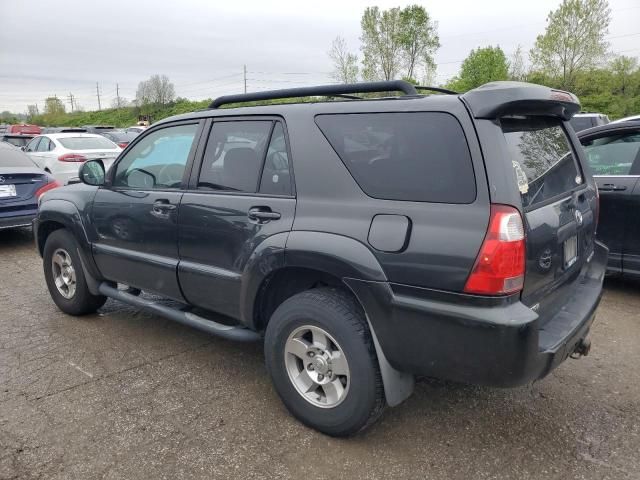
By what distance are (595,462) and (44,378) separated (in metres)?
3.35

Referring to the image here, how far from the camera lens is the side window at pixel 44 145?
41.9ft

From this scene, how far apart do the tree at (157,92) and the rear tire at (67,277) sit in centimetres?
6384

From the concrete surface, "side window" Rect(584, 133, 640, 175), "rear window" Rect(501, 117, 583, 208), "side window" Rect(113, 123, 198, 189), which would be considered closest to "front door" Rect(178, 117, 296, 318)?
"side window" Rect(113, 123, 198, 189)

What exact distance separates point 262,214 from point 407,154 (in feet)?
2.98

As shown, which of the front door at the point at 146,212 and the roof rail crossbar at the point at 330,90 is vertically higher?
the roof rail crossbar at the point at 330,90

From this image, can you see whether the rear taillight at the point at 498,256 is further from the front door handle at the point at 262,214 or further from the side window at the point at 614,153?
the side window at the point at 614,153

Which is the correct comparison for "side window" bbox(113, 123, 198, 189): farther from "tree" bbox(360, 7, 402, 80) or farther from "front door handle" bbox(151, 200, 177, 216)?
"tree" bbox(360, 7, 402, 80)

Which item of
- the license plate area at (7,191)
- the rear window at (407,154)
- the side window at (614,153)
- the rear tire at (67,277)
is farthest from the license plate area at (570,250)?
the license plate area at (7,191)

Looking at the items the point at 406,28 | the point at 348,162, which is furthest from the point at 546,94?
the point at 406,28

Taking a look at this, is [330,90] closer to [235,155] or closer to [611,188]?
[235,155]

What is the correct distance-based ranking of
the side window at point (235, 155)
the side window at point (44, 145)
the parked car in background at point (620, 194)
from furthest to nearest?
1. the side window at point (44, 145)
2. the parked car in background at point (620, 194)
3. the side window at point (235, 155)

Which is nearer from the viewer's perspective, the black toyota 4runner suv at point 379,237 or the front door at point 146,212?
the black toyota 4runner suv at point 379,237

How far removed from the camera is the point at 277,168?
307 centimetres

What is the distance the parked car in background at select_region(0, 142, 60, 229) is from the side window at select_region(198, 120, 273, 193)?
15.8 ft
